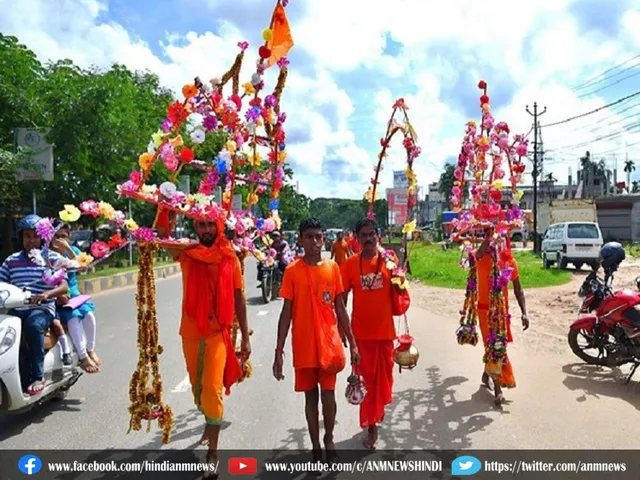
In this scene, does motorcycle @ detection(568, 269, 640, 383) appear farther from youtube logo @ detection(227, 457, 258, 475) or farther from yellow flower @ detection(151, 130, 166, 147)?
yellow flower @ detection(151, 130, 166, 147)

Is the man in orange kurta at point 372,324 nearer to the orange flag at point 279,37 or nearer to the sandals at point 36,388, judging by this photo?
the orange flag at point 279,37

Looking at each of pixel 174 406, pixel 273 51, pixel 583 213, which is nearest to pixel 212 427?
pixel 174 406

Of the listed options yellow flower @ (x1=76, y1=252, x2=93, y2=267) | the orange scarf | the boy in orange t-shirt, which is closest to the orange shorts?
the boy in orange t-shirt

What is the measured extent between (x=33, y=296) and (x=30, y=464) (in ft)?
4.48

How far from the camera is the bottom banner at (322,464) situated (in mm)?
3871

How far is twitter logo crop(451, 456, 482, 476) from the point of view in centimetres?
393

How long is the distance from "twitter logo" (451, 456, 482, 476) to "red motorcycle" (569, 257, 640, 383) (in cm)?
293

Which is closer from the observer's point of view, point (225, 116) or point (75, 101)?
point (225, 116)

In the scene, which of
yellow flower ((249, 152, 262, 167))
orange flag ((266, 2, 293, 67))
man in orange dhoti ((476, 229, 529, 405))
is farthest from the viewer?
man in orange dhoti ((476, 229, 529, 405))

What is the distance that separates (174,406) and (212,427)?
1.81m

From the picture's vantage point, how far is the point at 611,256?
7.02 m

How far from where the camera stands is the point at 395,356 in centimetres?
491

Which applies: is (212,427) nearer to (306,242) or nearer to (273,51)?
(306,242)

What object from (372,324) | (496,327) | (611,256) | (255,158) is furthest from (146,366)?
(611,256)
